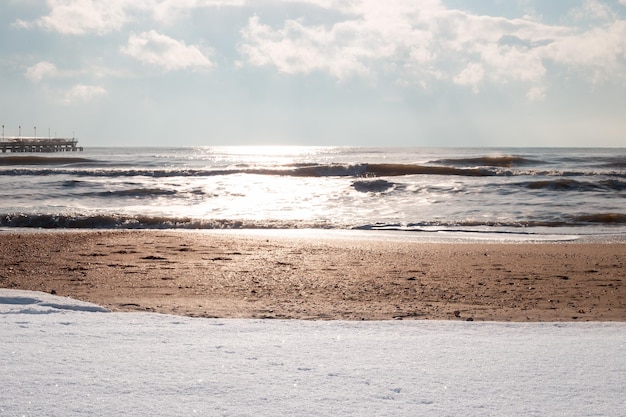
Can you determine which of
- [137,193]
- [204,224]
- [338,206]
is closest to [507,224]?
[338,206]

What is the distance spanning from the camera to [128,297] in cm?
617

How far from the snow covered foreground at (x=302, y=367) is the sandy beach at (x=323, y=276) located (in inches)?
69.3

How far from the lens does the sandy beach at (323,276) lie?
5758 millimetres

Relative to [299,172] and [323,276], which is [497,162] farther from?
[323,276]

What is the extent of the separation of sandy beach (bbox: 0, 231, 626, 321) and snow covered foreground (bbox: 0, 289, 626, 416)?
5.78ft

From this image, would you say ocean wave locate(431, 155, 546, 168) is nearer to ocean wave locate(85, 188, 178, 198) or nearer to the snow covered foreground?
ocean wave locate(85, 188, 178, 198)

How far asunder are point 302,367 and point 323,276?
4801 millimetres

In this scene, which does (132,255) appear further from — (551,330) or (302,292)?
(551,330)

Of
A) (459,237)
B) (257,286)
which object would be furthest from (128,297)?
(459,237)

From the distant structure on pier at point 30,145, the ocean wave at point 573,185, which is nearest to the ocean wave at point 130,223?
the ocean wave at point 573,185

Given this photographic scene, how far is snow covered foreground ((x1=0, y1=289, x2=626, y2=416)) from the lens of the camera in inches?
93.5

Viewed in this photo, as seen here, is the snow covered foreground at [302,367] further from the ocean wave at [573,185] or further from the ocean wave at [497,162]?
the ocean wave at [497,162]

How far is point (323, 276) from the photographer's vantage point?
757cm

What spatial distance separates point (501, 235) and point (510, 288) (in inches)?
261
